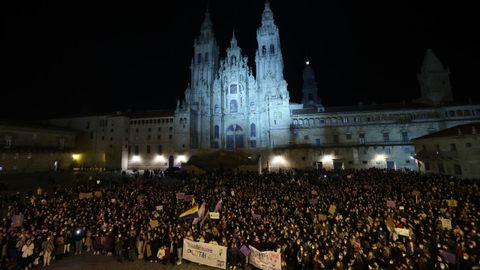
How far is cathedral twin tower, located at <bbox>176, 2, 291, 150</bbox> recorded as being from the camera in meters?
49.9

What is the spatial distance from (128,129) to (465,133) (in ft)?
203

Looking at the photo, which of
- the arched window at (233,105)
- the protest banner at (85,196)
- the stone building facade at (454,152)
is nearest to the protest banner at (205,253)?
the protest banner at (85,196)

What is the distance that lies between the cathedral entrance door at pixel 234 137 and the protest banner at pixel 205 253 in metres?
41.1

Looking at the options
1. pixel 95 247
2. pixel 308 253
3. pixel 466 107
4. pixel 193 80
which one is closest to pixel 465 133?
pixel 466 107

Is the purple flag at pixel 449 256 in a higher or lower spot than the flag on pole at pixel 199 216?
lower

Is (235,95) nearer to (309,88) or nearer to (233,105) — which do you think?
(233,105)

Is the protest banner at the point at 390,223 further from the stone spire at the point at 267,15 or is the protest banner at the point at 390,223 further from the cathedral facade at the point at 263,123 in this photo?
the stone spire at the point at 267,15

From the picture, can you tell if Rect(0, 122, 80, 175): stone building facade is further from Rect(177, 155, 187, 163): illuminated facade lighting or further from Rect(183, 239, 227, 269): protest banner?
Rect(183, 239, 227, 269): protest banner

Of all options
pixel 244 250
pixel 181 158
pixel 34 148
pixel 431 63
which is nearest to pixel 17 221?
pixel 244 250

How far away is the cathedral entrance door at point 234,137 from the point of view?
2046 inches

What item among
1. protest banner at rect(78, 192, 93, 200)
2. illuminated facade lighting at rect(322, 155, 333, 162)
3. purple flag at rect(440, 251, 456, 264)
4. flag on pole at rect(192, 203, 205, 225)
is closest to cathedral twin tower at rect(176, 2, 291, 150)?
illuminated facade lighting at rect(322, 155, 333, 162)

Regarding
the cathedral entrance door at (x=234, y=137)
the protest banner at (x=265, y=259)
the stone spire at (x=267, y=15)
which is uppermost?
the stone spire at (x=267, y=15)

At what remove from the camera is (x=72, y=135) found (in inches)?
1928

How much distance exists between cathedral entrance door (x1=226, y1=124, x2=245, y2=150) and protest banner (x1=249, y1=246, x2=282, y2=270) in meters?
41.8
